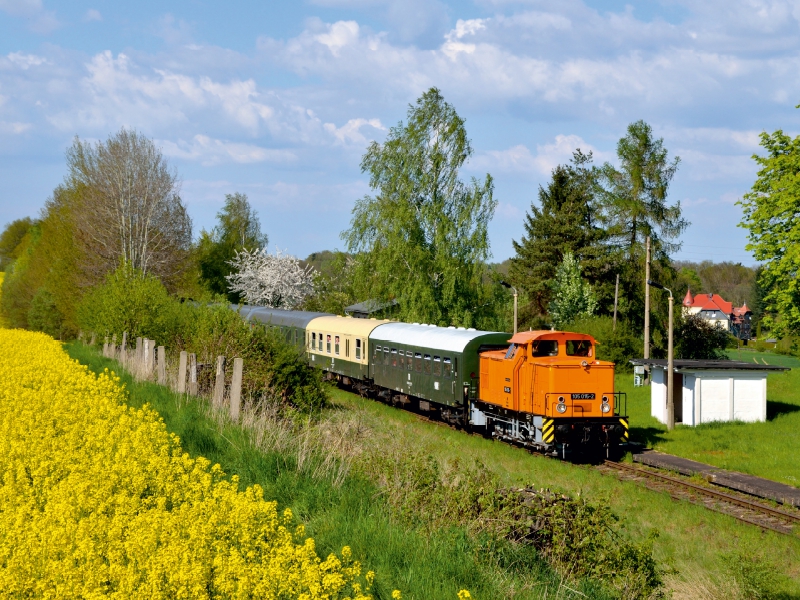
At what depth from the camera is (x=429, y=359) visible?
27.0 meters

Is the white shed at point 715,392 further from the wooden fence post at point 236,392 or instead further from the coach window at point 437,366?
the wooden fence post at point 236,392

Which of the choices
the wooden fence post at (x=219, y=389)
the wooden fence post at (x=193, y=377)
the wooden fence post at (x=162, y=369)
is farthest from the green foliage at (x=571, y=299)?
the wooden fence post at (x=219, y=389)

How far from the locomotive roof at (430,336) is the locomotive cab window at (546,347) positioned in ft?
11.4

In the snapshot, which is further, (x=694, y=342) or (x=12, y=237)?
(x=12, y=237)

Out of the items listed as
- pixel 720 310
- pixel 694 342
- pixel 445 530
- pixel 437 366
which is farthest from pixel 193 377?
pixel 720 310

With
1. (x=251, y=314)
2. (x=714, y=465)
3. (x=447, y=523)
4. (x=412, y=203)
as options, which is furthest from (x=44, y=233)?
(x=447, y=523)

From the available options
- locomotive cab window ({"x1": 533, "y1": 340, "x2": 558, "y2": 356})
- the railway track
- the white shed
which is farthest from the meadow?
the white shed

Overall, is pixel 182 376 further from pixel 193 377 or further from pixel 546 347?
pixel 546 347

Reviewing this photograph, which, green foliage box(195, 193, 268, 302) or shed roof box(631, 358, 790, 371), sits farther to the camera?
green foliage box(195, 193, 268, 302)

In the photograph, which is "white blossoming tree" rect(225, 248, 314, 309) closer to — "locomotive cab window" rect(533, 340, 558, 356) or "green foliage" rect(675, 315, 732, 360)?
"green foliage" rect(675, 315, 732, 360)

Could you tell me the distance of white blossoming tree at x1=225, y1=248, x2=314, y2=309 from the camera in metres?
71.7

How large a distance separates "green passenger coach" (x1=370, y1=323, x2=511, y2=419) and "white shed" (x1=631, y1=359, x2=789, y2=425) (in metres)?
6.67

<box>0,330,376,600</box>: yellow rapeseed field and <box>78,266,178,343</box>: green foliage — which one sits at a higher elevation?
<box>78,266,178,343</box>: green foliage

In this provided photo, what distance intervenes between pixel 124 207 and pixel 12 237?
83968mm
